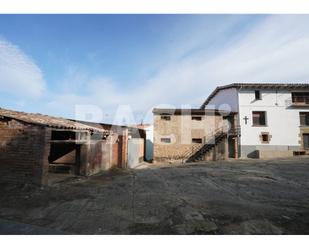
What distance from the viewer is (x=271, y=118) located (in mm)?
20344

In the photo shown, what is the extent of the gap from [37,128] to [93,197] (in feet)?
9.80

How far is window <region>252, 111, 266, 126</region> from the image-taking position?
2055 centimetres

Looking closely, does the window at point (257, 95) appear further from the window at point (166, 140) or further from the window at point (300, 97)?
the window at point (166, 140)

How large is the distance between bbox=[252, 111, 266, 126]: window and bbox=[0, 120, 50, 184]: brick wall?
20022mm

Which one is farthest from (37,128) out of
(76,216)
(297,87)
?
(297,87)

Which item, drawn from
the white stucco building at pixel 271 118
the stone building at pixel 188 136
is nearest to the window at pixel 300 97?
the white stucco building at pixel 271 118

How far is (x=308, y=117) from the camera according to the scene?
20750mm

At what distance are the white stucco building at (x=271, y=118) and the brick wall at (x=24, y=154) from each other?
60.8ft

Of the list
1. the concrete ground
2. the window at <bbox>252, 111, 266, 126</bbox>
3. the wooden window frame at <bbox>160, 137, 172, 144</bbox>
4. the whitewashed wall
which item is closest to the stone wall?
the wooden window frame at <bbox>160, 137, 172, 144</bbox>

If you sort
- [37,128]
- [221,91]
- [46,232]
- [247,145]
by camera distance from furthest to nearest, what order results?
1. [221,91]
2. [247,145]
3. [37,128]
4. [46,232]

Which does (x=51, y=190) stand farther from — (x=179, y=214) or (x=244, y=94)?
(x=244, y=94)

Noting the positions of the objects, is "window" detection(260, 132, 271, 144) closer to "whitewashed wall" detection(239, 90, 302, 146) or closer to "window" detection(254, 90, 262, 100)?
"whitewashed wall" detection(239, 90, 302, 146)

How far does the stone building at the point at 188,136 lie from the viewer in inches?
757

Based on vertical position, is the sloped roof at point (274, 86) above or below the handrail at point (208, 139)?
above
